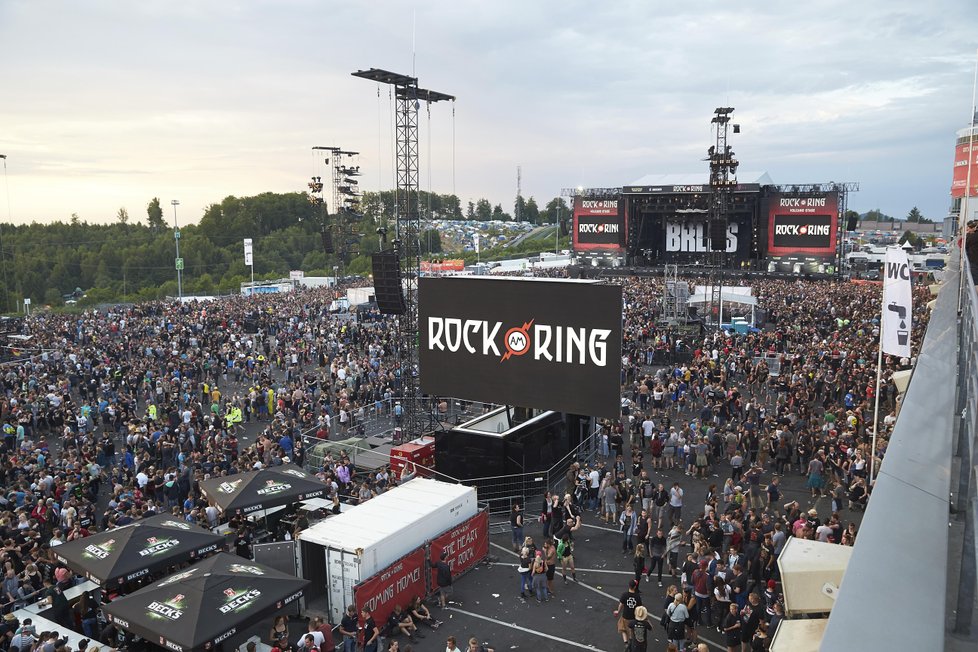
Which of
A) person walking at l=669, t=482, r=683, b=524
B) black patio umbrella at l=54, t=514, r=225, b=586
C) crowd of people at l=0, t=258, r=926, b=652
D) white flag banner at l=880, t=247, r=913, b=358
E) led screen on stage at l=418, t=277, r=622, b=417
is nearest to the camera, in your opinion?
black patio umbrella at l=54, t=514, r=225, b=586

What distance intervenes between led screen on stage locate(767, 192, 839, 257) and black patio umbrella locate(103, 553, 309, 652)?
58.6 m

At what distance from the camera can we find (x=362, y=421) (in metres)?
23.2

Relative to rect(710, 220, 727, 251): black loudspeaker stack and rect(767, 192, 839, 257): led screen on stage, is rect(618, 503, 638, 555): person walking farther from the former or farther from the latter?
rect(767, 192, 839, 257): led screen on stage

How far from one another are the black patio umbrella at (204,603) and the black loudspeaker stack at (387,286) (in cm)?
1336

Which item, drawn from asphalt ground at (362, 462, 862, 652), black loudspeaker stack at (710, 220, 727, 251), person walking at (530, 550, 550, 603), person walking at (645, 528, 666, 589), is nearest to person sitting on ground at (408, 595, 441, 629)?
asphalt ground at (362, 462, 862, 652)

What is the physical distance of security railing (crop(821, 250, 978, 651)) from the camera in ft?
8.88

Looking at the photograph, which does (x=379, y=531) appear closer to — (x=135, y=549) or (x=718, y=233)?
(x=135, y=549)

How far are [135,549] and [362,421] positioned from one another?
1237cm

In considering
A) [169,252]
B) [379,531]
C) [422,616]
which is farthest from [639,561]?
[169,252]

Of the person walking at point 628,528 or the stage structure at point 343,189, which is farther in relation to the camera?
the stage structure at point 343,189

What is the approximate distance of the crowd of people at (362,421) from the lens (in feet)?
40.3

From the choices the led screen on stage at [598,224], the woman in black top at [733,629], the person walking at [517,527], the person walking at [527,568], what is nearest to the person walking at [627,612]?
the woman in black top at [733,629]

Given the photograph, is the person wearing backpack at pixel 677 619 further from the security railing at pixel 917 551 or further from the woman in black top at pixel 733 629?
the security railing at pixel 917 551

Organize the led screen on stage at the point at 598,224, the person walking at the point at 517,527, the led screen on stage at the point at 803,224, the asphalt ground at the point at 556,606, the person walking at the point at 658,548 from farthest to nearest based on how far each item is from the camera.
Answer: the led screen on stage at the point at 598,224
the led screen on stage at the point at 803,224
the person walking at the point at 517,527
the person walking at the point at 658,548
the asphalt ground at the point at 556,606
